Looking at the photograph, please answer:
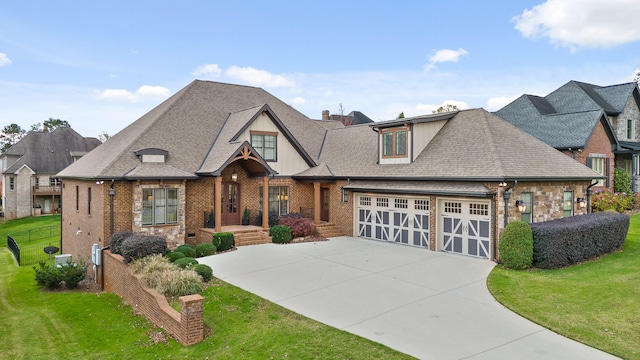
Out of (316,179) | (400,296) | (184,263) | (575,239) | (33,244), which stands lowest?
(33,244)

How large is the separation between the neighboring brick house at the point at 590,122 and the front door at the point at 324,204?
13847 mm

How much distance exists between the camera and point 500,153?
1578 cm

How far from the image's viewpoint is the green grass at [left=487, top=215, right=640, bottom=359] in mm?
8180

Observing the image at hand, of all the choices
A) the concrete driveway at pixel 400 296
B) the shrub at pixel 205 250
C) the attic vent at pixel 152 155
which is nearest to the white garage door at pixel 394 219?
the concrete driveway at pixel 400 296

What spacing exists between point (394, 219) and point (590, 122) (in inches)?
582

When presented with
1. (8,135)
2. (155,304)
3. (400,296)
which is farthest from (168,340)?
(8,135)

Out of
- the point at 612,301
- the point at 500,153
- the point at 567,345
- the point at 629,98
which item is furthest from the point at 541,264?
the point at 629,98

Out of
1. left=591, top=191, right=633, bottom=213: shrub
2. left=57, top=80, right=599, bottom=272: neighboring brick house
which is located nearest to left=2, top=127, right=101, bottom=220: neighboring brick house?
left=57, top=80, right=599, bottom=272: neighboring brick house

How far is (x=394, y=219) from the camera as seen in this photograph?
18422 mm

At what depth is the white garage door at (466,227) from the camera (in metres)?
14.9

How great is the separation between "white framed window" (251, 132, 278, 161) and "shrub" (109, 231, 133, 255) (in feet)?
24.8

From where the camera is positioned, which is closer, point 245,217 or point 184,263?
point 184,263

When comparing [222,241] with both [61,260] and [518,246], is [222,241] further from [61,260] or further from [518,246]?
[518,246]

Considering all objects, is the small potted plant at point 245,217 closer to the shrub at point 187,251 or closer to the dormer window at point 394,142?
the shrub at point 187,251
